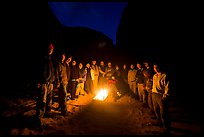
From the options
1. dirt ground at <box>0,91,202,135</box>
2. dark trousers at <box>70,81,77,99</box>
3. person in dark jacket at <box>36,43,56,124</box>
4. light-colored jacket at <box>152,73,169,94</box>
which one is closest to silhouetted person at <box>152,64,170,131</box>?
light-colored jacket at <box>152,73,169,94</box>

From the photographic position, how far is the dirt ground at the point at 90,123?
5580 mm

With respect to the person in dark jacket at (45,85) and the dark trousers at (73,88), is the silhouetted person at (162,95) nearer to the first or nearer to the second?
the person in dark jacket at (45,85)

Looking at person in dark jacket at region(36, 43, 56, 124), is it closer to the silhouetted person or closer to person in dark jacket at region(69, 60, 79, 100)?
the silhouetted person

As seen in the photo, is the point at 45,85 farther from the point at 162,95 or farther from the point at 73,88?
the point at 73,88

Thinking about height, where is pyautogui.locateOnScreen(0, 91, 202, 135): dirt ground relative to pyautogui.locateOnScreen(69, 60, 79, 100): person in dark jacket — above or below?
below

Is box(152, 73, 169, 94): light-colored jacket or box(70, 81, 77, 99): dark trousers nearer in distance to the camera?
box(152, 73, 169, 94): light-colored jacket

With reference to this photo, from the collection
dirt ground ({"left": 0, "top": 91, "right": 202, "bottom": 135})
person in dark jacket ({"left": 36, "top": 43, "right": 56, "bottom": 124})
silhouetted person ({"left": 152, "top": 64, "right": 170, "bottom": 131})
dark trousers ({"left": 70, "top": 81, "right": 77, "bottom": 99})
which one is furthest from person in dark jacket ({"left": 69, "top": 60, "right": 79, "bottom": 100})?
silhouetted person ({"left": 152, "top": 64, "right": 170, "bottom": 131})

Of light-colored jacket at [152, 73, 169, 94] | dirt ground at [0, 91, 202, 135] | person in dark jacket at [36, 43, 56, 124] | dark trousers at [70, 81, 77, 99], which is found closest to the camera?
dirt ground at [0, 91, 202, 135]

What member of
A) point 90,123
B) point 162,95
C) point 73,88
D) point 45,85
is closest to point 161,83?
point 162,95

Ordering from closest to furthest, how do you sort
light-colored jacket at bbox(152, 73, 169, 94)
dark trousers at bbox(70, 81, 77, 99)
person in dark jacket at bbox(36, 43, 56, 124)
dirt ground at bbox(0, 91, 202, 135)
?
dirt ground at bbox(0, 91, 202, 135) → person in dark jacket at bbox(36, 43, 56, 124) → light-colored jacket at bbox(152, 73, 169, 94) → dark trousers at bbox(70, 81, 77, 99)

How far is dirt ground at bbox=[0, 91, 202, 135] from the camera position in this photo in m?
5.58

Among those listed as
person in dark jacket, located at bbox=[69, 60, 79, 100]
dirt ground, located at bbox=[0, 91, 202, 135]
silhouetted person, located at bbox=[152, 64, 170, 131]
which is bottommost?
dirt ground, located at bbox=[0, 91, 202, 135]

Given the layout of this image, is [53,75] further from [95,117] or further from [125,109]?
[125,109]

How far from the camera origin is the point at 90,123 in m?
6.58
